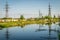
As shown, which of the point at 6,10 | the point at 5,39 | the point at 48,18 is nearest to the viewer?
the point at 5,39

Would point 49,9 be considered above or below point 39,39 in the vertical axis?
above

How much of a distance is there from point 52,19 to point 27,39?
102 feet

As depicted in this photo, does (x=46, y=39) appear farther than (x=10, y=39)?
No

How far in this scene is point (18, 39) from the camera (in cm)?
1430

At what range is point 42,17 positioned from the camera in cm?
4516

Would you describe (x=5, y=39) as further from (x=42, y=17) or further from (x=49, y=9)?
(x=42, y=17)

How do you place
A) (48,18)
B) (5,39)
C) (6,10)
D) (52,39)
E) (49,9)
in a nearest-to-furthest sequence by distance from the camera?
(52,39) → (5,39) → (6,10) → (49,9) → (48,18)

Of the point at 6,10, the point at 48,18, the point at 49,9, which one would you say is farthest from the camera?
the point at 48,18

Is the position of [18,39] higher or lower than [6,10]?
lower

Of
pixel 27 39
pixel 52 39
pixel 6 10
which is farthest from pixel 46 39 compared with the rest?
pixel 6 10

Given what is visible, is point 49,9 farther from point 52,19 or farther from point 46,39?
point 46,39

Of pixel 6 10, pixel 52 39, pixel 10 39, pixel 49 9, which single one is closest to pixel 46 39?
pixel 52 39

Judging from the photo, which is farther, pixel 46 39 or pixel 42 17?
pixel 42 17

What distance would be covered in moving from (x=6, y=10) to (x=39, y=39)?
693 inches
